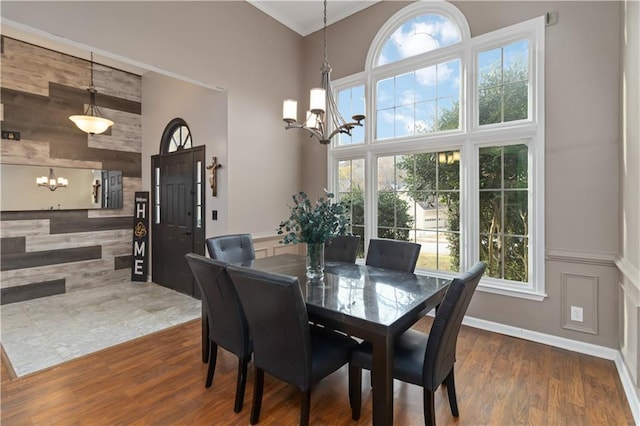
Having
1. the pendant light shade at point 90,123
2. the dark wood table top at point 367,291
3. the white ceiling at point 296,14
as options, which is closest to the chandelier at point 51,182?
the pendant light shade at point 90,123

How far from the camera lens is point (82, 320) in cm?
355

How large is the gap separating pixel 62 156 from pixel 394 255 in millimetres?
5048

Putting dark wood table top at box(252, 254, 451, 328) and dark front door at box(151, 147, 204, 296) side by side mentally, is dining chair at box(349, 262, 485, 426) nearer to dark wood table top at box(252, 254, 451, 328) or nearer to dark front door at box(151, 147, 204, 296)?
dark wood table top at box(252, 254, 451, 328)

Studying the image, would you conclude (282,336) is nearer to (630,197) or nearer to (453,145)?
(630,197)

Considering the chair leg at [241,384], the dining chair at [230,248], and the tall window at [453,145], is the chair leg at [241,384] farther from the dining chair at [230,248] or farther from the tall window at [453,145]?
the tall window at [453,145]

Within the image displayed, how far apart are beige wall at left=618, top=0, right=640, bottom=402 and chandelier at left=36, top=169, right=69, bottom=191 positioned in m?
6.49

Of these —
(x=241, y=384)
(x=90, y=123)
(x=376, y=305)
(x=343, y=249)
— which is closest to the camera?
(x=376, y=305)

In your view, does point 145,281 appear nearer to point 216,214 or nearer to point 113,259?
point 113,259

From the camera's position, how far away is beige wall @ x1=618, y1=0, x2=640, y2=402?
202 cm

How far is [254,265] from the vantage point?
2.80 metres

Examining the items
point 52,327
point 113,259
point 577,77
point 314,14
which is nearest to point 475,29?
point 577,77

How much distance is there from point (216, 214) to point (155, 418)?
2455mm

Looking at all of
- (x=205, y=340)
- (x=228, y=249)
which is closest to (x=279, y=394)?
(x=205, y=340)

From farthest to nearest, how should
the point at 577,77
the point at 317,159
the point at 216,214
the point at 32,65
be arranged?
the point at 317,159 < the point at 32,65 < the point at 216,214 < the point at 577,77
